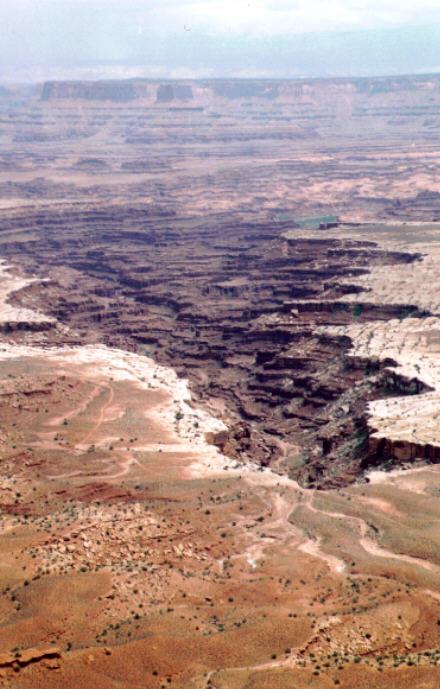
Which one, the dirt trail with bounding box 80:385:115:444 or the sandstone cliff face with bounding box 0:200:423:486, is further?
the sandstone cliff face with bounding box 0:200:423:486

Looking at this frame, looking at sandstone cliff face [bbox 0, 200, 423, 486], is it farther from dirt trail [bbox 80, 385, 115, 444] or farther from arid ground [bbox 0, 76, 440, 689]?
dirt trail [bbox 80, 385, 115, 444]

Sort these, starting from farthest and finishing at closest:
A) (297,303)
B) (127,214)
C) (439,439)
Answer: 1. (127,214)
2. (297,303)
3. (439,439)

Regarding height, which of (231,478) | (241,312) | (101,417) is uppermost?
(241,312)

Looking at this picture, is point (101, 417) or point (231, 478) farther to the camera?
point (101, 417)

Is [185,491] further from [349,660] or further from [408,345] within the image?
[408,345]

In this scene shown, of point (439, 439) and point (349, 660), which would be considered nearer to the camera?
point (349, 660)

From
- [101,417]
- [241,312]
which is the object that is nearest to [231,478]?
[101,417]

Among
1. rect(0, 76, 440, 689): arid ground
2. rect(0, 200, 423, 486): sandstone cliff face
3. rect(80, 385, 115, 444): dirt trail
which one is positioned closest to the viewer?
rect(0, 76, 440, 689): arid ground

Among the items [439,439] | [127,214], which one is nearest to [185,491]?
[439,439]

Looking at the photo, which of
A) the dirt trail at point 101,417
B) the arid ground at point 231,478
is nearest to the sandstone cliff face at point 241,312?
the arid ground at point 231,478

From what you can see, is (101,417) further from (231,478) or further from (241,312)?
(241,312)

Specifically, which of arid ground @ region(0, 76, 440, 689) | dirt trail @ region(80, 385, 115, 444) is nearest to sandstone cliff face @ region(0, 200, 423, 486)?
arid ground @ region(0, 76, 440, 689)
